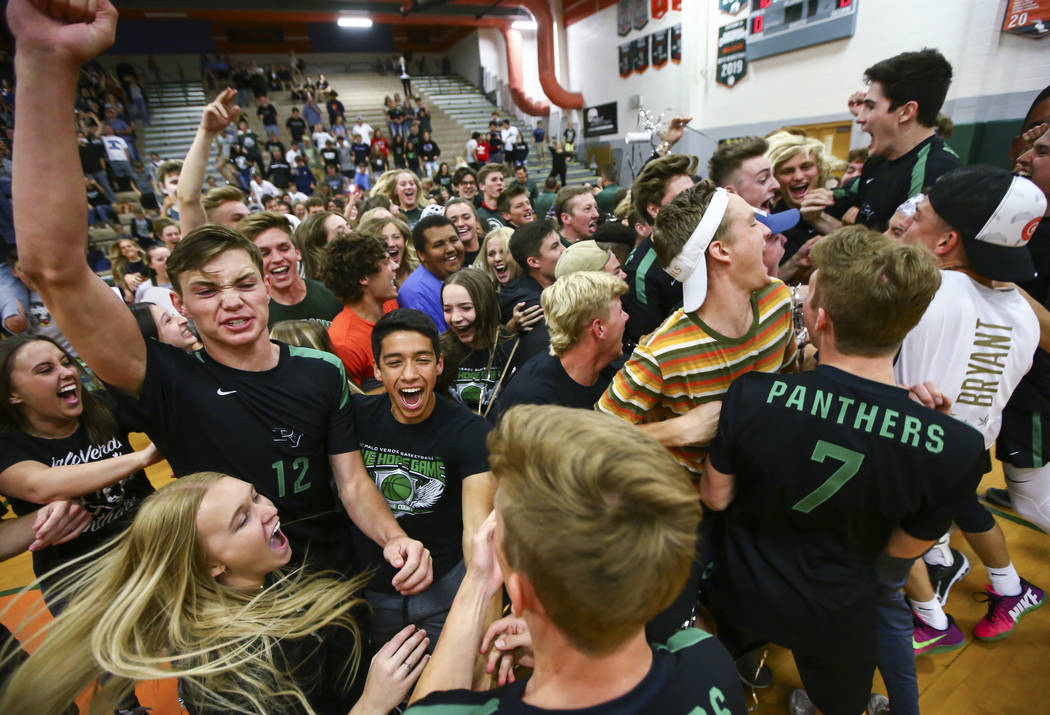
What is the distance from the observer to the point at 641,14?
50.0ft

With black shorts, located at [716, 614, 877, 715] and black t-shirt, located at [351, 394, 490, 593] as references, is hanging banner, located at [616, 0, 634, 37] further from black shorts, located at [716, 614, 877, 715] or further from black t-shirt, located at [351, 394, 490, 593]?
black shorts, located at [716, 614, 877, 715]

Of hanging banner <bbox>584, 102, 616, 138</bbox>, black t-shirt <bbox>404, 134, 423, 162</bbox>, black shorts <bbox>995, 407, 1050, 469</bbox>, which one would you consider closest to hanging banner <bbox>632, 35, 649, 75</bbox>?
hanging banner <bbox>584, 102, 616, 138</bbox>

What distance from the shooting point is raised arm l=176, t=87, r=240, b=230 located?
7.95 feet

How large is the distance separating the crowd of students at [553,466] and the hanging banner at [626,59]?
15.6 metres

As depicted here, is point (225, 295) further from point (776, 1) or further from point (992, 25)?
point (776, 1)

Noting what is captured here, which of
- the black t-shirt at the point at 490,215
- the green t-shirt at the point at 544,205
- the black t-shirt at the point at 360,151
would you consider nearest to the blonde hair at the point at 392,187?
the black t-shirt at the point at 490,215

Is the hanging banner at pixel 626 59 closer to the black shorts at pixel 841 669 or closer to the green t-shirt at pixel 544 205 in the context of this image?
the green t-shirt at pixel 544 205

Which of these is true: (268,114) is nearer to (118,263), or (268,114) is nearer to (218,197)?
(118,263)

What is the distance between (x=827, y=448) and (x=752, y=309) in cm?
58

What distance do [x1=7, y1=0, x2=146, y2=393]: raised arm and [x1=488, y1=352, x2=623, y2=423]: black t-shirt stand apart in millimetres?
1459

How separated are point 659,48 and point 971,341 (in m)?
16.3

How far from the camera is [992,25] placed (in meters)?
7.62

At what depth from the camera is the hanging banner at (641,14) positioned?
1501cm

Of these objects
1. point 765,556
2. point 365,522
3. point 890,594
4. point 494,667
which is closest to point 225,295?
point 365,522
